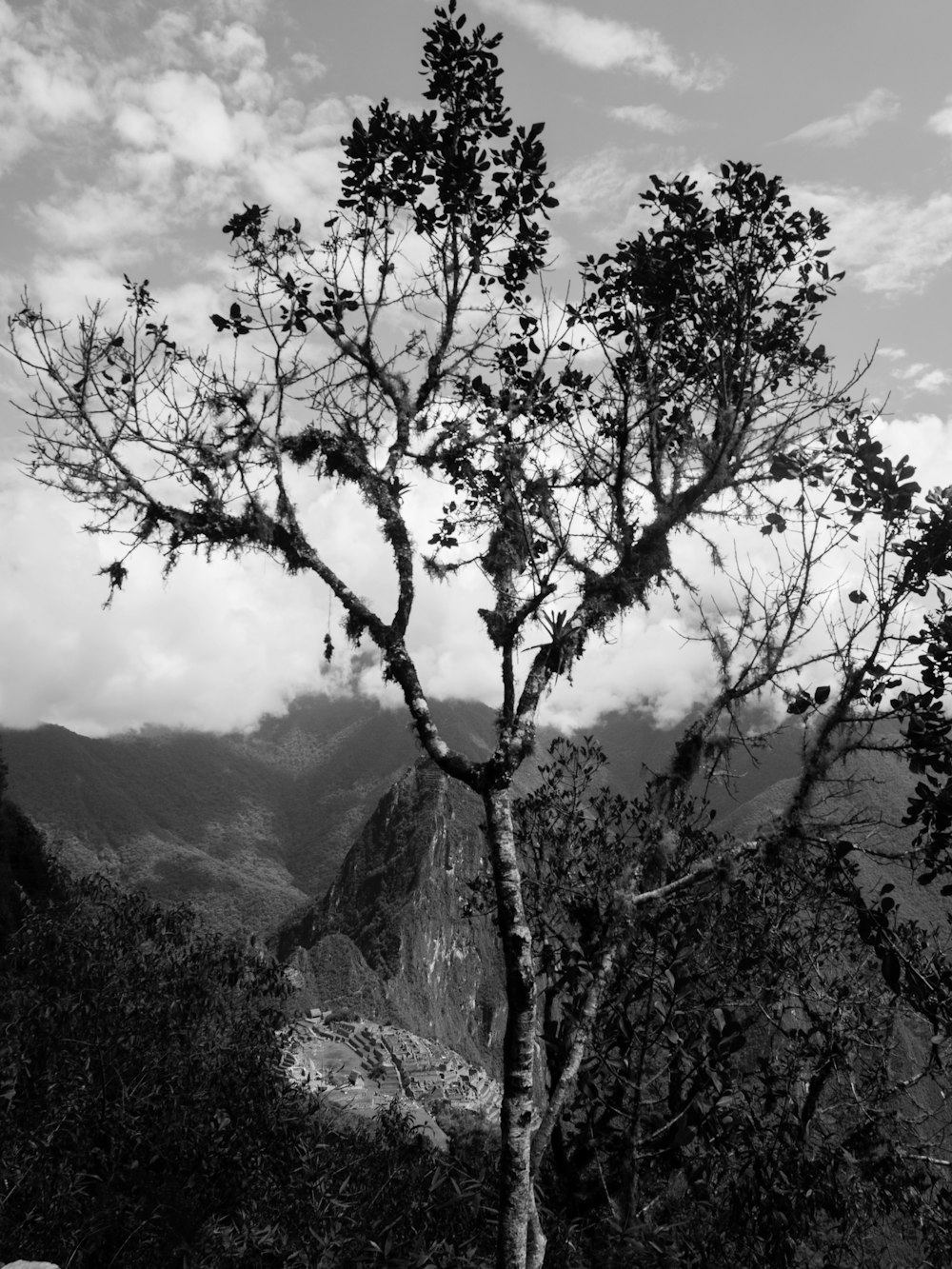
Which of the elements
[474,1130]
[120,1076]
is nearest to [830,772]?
[120,1076]

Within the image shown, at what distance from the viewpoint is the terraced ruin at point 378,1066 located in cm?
3006

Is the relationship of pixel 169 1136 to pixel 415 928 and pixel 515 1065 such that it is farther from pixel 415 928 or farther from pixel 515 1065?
pixel 415 928

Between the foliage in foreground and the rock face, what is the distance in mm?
77821

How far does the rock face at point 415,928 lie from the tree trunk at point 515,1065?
84.9 metres

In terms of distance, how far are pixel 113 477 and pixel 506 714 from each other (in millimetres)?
3100

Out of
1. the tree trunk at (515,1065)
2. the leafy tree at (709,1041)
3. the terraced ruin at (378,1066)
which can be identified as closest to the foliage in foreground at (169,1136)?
the tree trunk at (515,1065)

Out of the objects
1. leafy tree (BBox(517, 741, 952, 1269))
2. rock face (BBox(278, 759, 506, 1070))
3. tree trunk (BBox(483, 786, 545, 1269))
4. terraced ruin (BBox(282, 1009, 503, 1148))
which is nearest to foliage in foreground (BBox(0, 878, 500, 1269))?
tree trunk (BBox(483, 786, 545, 1269))

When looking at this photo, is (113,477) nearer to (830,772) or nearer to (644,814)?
(644,814)

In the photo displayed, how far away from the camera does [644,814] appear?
6.35 metres

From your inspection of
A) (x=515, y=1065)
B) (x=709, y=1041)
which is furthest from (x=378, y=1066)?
(x=515, y=1065)

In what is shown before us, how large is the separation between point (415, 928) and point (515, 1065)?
370 feet

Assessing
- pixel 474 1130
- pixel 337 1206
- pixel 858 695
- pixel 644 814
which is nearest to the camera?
pixel 858 695

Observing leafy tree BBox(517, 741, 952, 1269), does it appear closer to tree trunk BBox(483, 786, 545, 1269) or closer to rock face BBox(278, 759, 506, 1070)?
tree trunk BBox(483, 786, 545, 1269)

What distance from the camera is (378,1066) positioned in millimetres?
35906
